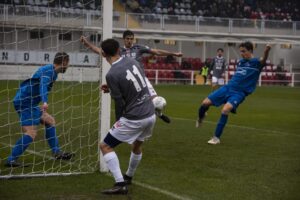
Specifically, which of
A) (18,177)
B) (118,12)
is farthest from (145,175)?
(118,12)

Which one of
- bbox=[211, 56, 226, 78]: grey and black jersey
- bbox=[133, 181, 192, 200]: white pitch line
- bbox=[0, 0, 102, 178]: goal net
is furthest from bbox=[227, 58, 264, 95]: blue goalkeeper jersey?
bbox=[211, 56, 226, 78]: grey and black jersey

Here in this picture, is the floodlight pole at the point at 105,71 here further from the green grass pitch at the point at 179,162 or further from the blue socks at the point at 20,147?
the blue socks at the point at 20,147

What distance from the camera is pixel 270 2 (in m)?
50.8

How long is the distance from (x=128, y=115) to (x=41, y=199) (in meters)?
1.37

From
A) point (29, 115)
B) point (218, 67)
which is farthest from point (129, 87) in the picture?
point (218, 67)

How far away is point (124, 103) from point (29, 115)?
226cm

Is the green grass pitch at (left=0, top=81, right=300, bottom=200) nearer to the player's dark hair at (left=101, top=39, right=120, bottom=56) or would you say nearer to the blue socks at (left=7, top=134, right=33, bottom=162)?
the blue socks at (left=7, top=134, right=33, bottom=162)

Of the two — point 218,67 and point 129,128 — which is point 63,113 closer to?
point 129,128

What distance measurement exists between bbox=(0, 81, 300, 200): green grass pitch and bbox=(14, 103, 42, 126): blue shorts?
2.11 ft

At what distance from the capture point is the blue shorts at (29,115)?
28.1 feet

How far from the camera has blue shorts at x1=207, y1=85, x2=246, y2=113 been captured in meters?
11.6

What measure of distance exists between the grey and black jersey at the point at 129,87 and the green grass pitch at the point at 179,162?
38.7 inches

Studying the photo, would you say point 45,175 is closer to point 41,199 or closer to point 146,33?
point 41,199

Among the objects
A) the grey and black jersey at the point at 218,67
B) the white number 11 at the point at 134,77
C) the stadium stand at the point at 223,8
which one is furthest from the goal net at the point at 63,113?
the stadium stand at the point at 223,8
